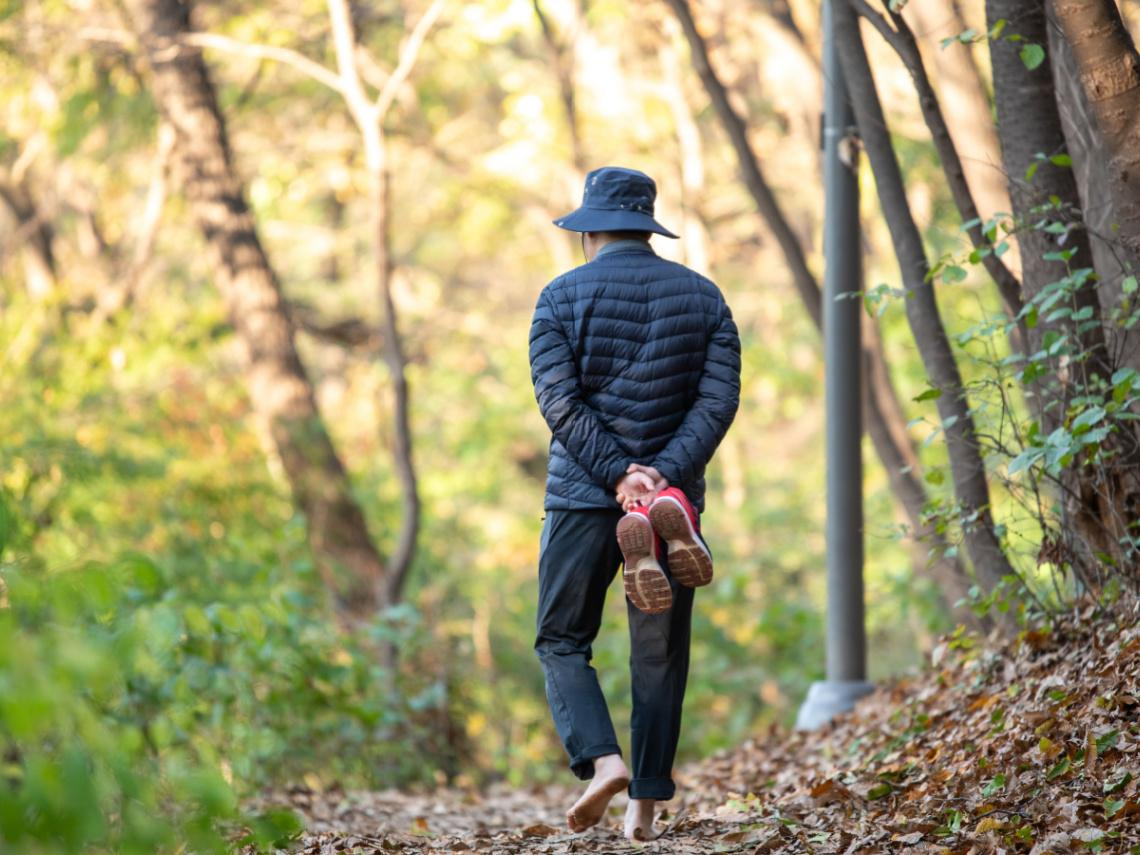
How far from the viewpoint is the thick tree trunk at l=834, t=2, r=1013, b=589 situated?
6328 mm

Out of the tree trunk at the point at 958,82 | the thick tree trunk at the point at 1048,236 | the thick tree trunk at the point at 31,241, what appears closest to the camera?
the thick tree trunk at the point at 1048,236

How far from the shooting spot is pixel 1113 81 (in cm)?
489

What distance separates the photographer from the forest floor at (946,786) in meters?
4.11

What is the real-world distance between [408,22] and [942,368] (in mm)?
9756

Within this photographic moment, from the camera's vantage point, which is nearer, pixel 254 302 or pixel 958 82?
pixel 958 82

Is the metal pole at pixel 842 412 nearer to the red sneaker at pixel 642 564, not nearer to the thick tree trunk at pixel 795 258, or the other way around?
the thick tree trunk at pixel 795 258

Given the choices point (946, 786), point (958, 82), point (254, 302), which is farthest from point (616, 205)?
point (254, 302)

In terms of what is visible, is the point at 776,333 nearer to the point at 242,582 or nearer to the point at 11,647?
the point at 242,582

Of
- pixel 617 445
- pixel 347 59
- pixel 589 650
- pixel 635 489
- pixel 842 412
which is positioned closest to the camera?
pixel 635 489

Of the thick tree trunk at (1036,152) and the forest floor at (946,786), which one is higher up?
the thick tree trunk at (1036,152)

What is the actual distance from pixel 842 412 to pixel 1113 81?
309 cm

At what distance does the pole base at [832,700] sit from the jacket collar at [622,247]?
12.4 ft

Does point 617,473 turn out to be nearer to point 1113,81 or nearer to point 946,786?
point 946,786

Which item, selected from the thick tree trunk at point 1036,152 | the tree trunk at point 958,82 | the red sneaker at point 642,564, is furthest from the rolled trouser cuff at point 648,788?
the tree trunk at point 958,82
